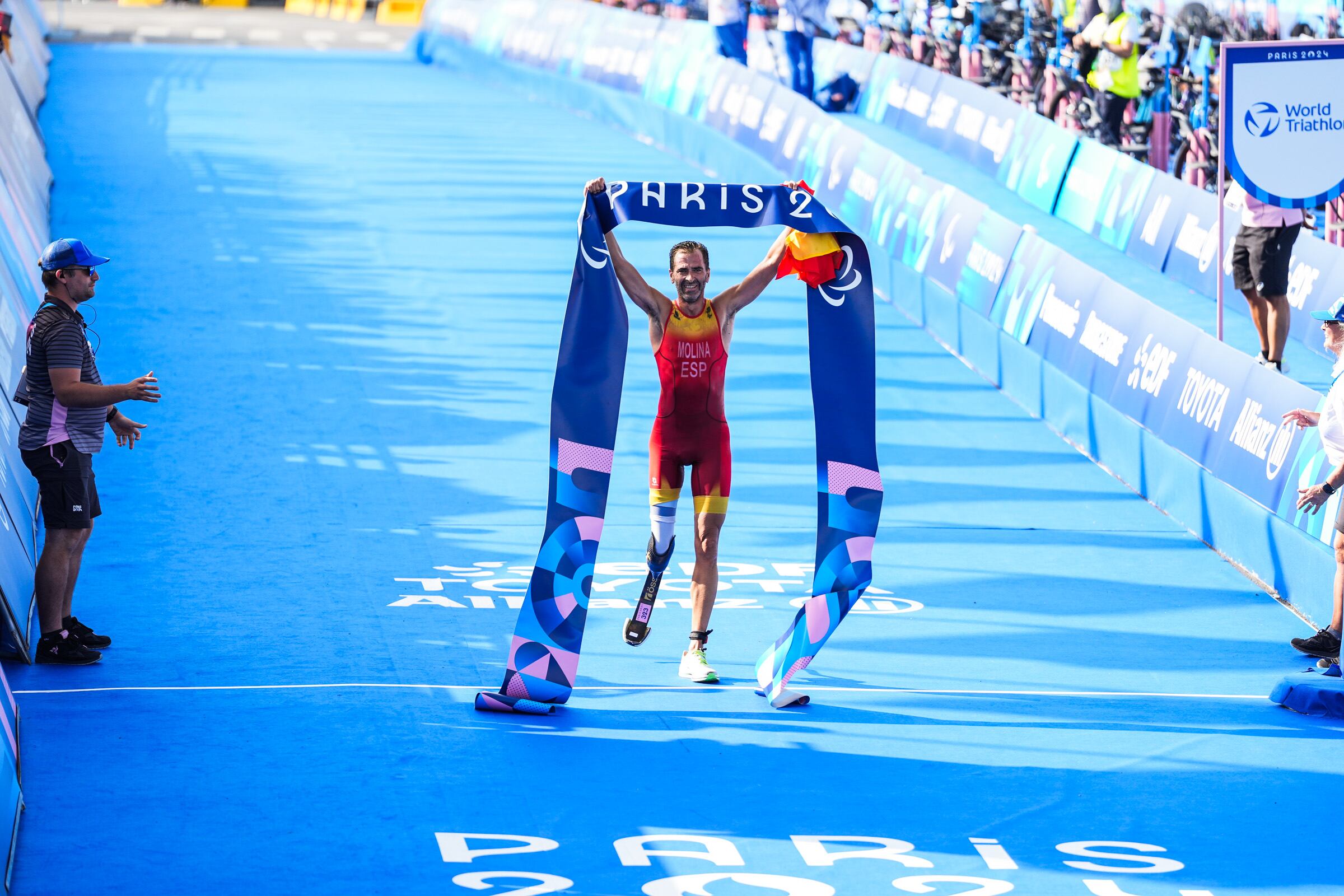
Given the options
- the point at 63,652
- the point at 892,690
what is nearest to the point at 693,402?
the point at 892,690

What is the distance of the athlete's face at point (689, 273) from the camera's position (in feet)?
29.1

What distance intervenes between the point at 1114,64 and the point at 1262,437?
9.57 m

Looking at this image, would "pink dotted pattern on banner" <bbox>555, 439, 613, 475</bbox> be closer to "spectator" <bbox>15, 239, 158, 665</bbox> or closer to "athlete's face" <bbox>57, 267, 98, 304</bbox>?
"spectator" <bbox>15, 239, 158, 665</bbox>

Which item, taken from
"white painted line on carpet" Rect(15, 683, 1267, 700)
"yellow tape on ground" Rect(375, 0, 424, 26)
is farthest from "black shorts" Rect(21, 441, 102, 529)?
"yellow tape on ground" Rect(375, 0, 424, 26)

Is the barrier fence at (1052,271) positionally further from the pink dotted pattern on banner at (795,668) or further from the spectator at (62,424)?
the spectator at (62,424)

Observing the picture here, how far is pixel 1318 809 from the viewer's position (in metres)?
7.80

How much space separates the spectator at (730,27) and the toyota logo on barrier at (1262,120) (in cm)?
1370

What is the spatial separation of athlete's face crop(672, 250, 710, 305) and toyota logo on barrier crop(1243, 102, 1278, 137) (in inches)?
222

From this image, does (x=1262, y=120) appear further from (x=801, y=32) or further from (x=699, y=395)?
(x=801, y=32)

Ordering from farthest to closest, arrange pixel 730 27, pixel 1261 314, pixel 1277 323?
1. pixel 730 27
2. pixel 1261 314
3. pixel 1277 323

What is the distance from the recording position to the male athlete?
905 cm

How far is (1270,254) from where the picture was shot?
13.6m

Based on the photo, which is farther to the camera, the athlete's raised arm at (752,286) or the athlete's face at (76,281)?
the athlete's face at (76,281)

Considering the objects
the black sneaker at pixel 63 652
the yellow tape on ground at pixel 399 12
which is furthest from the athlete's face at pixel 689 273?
the yellow tape on ground at pixel 399 12
